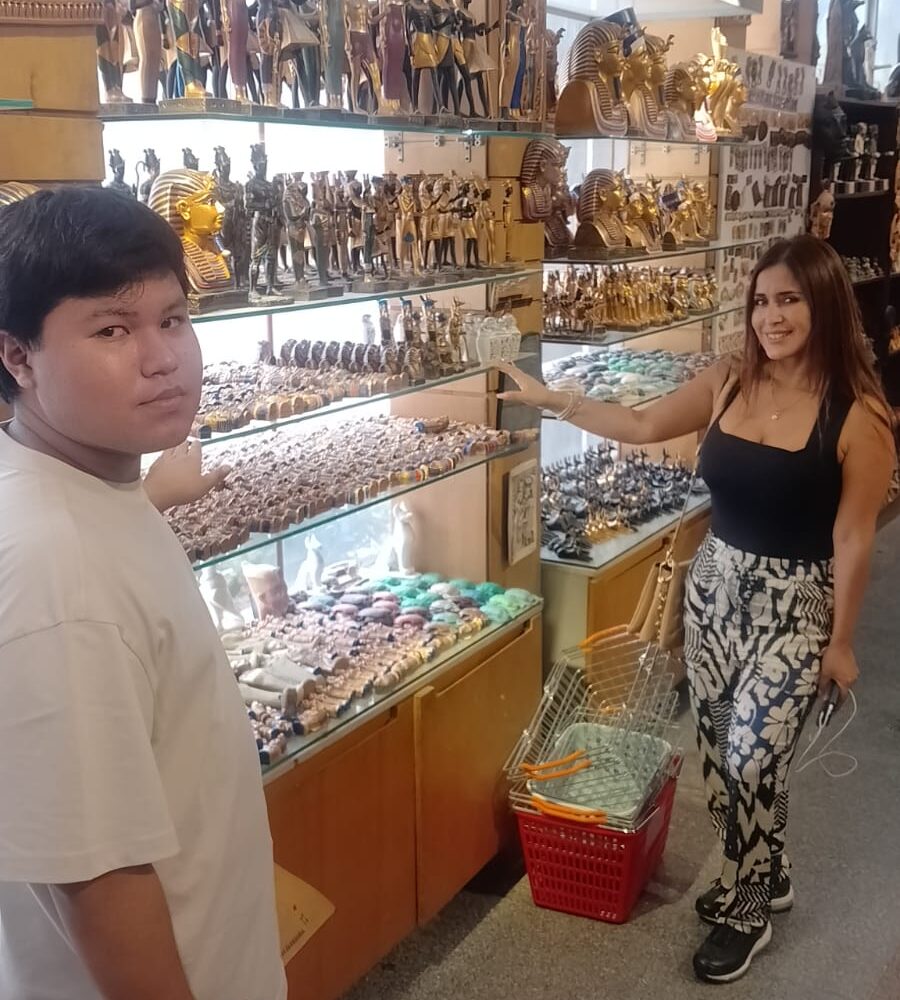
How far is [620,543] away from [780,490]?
1139mm

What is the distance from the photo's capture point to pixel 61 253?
94cm

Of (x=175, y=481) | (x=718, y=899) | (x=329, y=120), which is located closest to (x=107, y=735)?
(x=175, y=481)

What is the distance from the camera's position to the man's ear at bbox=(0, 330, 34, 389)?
968 mm

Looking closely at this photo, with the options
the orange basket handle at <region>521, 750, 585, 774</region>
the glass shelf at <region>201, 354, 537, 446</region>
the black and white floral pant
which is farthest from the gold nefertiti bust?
the orange basket handle at <region>521, 750, 585, 774</region>

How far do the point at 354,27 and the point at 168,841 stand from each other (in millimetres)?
1811

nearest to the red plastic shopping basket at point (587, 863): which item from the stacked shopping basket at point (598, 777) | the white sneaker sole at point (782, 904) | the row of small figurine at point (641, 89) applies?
the stacked shopping basket at point (598, 777)

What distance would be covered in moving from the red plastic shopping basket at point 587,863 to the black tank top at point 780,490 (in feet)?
2.55

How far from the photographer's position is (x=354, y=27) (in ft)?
7.38

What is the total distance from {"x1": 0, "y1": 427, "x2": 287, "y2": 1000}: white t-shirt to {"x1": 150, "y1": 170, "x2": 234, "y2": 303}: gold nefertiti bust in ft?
2.88

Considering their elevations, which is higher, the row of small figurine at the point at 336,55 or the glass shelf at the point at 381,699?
the row of small figurine at the point at 336,55

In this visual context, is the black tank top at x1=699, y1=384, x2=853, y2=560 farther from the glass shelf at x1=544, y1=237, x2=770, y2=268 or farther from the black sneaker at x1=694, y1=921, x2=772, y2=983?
the glass shelf at x1=544, y1=237, x2=770, y2=268

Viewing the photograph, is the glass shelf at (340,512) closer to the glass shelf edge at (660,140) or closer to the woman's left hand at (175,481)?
the woman's left hand at (175,481)

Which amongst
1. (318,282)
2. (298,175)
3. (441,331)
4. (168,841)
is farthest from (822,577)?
(168,841)

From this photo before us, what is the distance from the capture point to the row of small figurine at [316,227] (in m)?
1.89
